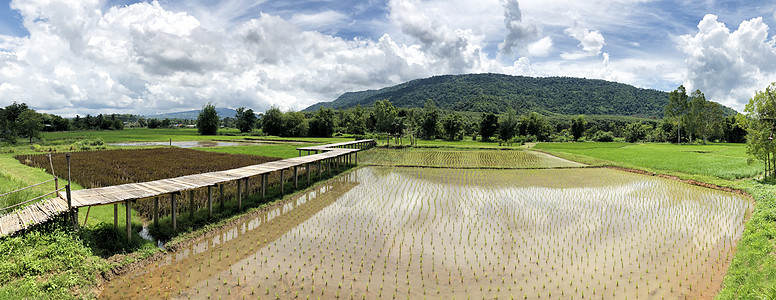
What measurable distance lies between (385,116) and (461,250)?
62237mm

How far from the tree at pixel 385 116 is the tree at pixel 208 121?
115 ft

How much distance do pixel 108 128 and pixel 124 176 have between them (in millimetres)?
82638

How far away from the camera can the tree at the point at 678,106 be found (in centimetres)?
5203

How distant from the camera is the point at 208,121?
235 ft

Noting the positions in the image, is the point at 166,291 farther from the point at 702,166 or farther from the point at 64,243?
the point at 702,166

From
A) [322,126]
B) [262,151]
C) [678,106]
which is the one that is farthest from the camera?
[322,126]

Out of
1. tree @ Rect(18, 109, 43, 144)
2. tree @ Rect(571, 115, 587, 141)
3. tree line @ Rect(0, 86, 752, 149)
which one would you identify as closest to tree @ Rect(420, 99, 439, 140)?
tree line @ Rect(0, 86, 752, 149)

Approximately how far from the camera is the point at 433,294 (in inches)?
241

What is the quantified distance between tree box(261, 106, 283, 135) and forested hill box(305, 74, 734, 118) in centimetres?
5734

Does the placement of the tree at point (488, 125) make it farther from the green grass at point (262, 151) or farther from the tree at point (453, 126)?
the green grass at point (262, 151)

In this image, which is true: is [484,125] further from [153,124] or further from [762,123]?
[153,124]

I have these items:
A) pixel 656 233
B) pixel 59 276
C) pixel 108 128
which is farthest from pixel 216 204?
pixel 108 128

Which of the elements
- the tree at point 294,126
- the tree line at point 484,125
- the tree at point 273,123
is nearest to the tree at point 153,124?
the tree line at point 484,125

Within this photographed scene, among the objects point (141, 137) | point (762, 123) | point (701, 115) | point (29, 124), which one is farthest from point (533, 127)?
point (29, 124)
